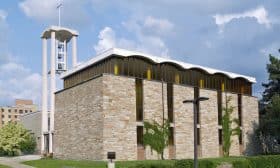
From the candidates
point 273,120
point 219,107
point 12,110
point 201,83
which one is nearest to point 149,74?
point 201,83

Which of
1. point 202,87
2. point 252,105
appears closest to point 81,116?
point 202,87

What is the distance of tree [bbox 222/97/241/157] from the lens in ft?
182

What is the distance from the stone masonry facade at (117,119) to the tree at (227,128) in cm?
108

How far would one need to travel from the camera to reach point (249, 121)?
6019 cm

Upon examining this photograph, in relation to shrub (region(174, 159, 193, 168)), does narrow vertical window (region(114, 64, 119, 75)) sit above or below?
above

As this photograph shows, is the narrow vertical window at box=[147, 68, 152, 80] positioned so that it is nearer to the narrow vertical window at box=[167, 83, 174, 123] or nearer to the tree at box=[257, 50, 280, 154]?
the narrow vertical window at box=[167, 83, 174, 123]

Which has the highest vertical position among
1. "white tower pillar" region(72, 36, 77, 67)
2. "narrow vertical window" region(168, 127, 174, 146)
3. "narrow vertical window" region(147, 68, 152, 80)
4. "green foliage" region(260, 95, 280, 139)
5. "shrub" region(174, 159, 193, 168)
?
"white tower pillar" region(72, 36, 77, 67)

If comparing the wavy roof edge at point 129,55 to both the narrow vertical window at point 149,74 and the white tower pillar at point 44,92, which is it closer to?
the narrow vertical window at point 149,74

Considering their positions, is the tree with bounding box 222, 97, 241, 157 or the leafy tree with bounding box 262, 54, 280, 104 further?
the leafy tree with bounding box 262, 54, 280, 104

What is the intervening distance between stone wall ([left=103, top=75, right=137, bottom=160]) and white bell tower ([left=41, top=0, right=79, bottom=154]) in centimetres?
1667

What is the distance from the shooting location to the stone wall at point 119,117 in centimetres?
4394

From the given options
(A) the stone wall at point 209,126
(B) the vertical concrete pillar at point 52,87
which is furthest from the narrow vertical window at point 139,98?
(B) the vertical concrete pillar at point 52,87

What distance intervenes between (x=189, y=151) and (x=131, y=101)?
949 cm

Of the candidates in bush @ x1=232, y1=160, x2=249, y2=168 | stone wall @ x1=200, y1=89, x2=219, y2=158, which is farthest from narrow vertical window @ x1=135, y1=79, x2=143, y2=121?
bush @ x1=232, y1=160, x2=249, y2=168
